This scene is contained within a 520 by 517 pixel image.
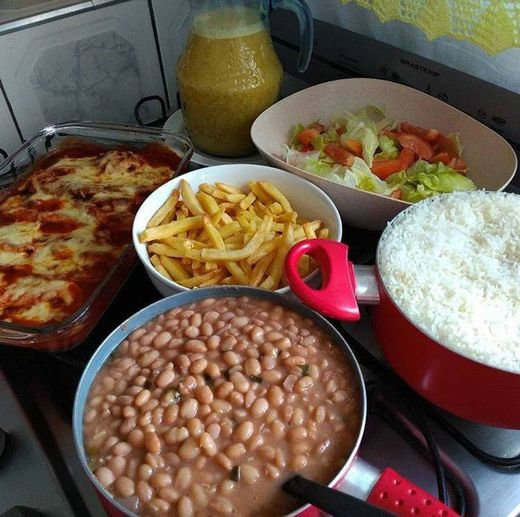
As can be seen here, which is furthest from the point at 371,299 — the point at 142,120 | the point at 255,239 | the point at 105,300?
the point at 142,120

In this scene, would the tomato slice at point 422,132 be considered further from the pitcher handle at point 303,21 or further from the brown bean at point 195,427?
the brown bean at point 195,427

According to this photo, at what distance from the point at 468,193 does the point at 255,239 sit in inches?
12.4

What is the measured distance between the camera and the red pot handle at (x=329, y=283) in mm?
656

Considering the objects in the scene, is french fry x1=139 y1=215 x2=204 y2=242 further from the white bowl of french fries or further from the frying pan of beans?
the frying pan of beans

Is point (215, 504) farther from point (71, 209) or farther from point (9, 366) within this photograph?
point (71, 209)

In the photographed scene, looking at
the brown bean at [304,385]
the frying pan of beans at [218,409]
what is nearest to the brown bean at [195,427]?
the frying pan of beans at [218,409]

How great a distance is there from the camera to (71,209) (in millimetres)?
1034

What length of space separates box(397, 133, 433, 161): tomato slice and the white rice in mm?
261

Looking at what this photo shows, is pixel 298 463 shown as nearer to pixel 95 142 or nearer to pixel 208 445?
pixel 208 445

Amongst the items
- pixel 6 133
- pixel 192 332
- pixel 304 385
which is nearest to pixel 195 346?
pixel 192 332

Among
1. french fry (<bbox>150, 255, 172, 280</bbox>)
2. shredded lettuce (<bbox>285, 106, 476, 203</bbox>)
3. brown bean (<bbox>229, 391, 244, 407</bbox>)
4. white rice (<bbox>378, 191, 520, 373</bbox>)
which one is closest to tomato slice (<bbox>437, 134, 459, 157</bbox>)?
shredded lettuce (<bbox>285, 106, 476, 203</bbox>)

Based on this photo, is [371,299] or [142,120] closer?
[371,299]

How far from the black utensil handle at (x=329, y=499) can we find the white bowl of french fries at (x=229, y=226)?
289 mm

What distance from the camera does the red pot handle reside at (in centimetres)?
66
